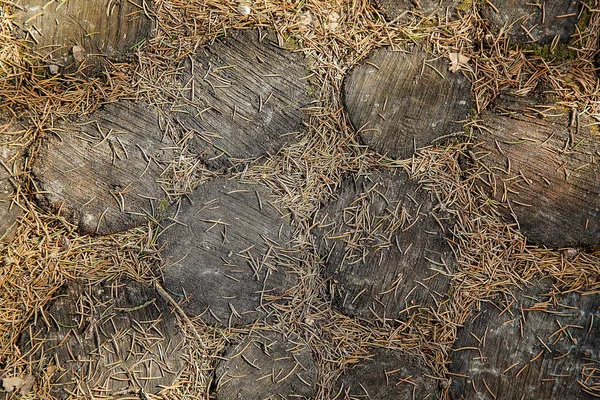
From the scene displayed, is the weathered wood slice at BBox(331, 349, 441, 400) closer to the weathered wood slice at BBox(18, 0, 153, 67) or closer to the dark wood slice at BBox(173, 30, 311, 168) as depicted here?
the dark wood slice at BBox(173, 30, 311, 168)

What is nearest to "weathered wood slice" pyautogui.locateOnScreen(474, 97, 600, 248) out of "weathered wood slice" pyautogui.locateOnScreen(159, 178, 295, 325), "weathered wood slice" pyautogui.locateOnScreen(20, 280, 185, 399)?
"weathered wood slice" pyautogui.locateOnScreen(159, 178, 295, 325)

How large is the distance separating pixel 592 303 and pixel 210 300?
1.58 meters

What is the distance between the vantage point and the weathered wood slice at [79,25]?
1994mm

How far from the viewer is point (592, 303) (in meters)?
1.97

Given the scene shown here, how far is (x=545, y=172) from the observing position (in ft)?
6.51

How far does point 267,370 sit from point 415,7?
166 cm

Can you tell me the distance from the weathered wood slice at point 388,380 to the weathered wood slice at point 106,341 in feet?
2.31

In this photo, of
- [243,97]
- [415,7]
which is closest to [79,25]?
[243,97]

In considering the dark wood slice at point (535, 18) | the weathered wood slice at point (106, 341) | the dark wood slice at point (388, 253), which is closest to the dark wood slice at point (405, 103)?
the dark wood slice at point (388, 253)

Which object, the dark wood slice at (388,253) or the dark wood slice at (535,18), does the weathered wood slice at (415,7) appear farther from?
the dark wood slice at (388,253)

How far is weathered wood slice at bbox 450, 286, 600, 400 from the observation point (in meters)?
1.94

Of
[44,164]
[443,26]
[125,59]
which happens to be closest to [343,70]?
[443,26]

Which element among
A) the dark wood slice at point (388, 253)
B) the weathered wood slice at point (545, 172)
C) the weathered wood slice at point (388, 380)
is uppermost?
the weathered wood slice at point (545, 172)

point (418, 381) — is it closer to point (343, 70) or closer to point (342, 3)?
point (343, 70)
